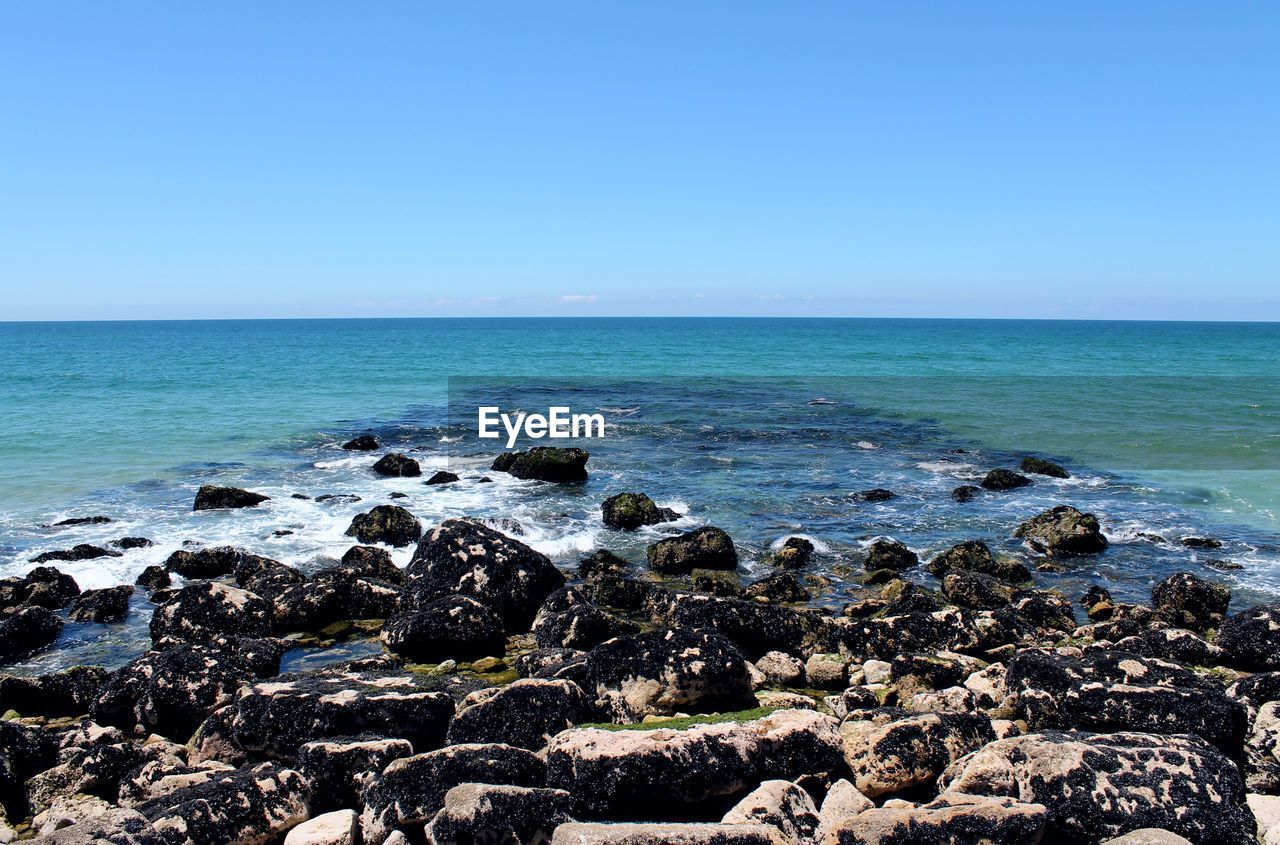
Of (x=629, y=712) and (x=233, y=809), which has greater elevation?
(x=233, y=809)

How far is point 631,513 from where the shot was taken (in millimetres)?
22125

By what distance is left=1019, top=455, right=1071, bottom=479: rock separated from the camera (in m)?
28.6

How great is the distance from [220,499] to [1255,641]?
2283 centimetres

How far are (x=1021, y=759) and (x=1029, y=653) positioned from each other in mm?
3133

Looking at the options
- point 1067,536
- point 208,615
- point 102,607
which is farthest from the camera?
point 1067,536


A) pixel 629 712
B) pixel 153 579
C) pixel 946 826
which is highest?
pixel 946 826

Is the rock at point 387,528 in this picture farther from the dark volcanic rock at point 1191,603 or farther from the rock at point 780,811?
the dark volcanic rock at point 1191,603

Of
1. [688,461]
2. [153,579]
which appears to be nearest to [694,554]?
[153,579]

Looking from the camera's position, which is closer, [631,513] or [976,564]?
[976,564]

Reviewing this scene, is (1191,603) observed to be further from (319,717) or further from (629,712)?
(319,717)

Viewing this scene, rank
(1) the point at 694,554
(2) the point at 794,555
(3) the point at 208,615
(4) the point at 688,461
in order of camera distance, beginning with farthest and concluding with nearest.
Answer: (4) the point at 688,461, (2) the point at 794,555, (1) the point at 694,554, (3) the point at 208,615

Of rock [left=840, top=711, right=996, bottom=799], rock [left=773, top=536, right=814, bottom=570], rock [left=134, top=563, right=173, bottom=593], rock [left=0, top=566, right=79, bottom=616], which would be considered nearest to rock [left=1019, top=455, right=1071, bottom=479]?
rock [left=773, top=536, right=814, bottom=570]

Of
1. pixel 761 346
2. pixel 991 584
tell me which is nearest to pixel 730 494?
pixel 991 584

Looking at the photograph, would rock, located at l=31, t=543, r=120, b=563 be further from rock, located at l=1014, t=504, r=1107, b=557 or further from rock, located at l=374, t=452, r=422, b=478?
rock, located at l=1014, t=504, r=1107, b=557
